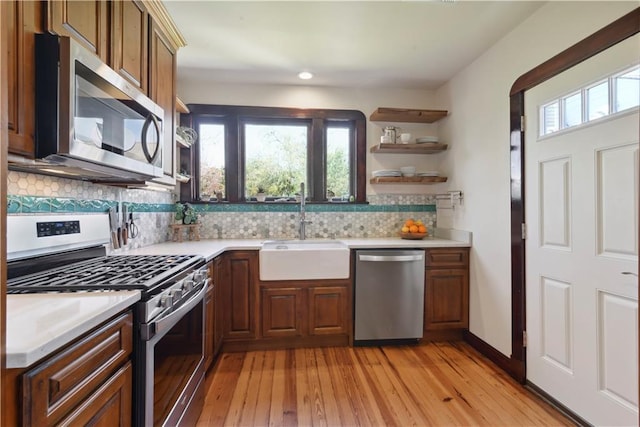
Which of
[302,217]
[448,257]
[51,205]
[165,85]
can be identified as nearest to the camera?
[51,205]

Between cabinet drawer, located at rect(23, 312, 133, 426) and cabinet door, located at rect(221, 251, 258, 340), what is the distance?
1.54 metres

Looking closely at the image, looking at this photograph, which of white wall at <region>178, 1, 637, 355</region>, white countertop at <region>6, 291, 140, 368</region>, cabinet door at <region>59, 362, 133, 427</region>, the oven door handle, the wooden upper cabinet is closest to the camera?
white countertop at <region>6, 291, 140, 368</region>

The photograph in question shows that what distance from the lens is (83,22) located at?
121 centimetres

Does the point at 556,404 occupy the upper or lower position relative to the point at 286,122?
lower

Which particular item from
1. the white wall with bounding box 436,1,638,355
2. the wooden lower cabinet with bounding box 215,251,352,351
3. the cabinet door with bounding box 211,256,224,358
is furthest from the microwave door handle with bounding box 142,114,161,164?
the white wall with bounding box 436,1,638,355

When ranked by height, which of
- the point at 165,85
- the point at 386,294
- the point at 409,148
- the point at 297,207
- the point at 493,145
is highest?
the point at 165,85

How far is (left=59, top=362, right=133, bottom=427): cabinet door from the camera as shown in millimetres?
805

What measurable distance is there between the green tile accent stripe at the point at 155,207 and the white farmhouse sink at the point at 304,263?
672 millimetres

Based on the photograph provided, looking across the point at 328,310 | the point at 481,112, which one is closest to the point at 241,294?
the point at 328,310

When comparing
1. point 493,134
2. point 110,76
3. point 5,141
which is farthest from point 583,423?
point 110,76

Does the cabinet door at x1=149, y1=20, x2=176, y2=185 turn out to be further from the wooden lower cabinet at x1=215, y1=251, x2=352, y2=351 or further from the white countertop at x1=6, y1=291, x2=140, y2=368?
the white countertop at x1=6, y1=291, x2=140, y2=368

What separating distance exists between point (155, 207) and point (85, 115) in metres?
1.66

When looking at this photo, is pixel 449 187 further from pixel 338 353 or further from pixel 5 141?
pixel 5 141

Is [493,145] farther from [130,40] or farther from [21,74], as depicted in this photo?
[21,74]
